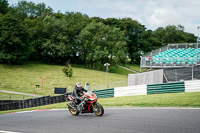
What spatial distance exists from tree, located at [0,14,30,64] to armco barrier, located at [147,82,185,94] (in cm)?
4760

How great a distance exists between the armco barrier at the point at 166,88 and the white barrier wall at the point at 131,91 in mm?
476

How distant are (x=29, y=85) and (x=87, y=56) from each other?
29.9m

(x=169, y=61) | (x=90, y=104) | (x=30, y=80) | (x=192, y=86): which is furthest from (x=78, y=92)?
(x=30, y=80)

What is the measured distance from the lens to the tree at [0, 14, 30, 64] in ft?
187

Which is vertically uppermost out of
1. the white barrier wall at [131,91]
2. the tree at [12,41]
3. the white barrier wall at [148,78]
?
the tree at [12,41]

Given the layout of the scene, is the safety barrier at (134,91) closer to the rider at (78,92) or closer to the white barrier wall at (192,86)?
the white barrier wall at (192,86)

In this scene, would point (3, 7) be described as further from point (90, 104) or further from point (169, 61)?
point (90, 104)

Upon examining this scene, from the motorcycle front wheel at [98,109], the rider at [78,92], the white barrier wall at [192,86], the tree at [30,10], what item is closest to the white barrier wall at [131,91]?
the white barrier wall at [192,86]

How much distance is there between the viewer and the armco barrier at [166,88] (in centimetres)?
1694

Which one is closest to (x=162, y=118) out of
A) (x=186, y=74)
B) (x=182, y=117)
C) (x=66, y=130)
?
(x=182, y=117)

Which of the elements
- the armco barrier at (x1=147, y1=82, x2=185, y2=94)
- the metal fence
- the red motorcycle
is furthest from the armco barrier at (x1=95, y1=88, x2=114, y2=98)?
the red motorcycle

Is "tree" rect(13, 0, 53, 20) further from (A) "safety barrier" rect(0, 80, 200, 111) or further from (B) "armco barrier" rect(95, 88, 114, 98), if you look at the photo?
(B) "armco barrier" rect(95, 88, 114, 98)

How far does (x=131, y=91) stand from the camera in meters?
19.5

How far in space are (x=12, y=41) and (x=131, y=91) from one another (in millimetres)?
47089
